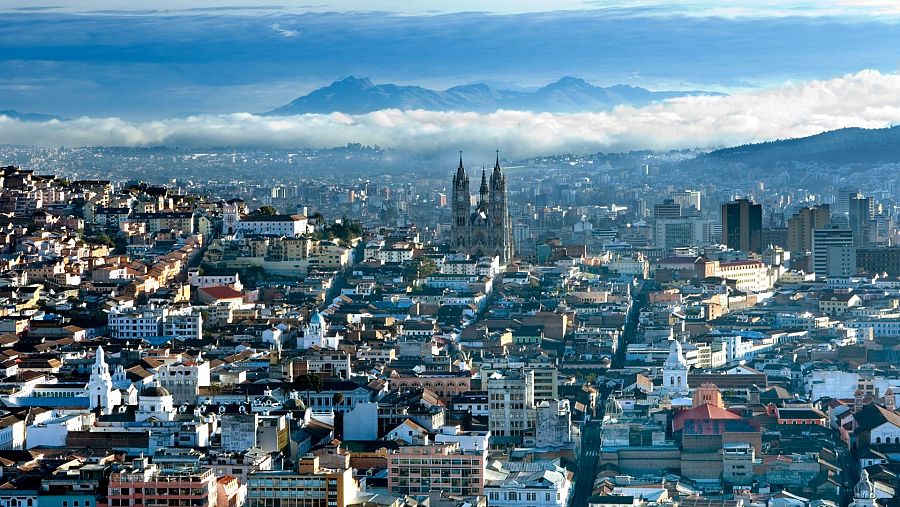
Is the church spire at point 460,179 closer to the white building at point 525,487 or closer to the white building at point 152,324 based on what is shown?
the white building at point 152,324

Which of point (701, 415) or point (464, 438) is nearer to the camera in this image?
point (464, 438)

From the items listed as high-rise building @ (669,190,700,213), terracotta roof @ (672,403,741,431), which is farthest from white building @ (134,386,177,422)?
high-rise building @ (669,190,700,213)

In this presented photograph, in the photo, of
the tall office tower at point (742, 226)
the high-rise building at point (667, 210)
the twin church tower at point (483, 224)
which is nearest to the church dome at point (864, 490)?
the twin church tower at point (483, 224)

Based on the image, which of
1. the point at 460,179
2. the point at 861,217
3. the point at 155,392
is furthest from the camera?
the point at 861,217

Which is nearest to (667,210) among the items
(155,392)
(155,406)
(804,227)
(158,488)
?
(804,227)

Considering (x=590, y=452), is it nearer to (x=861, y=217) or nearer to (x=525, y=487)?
(x=525, y=487)

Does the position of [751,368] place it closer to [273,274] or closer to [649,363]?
[649,363]
